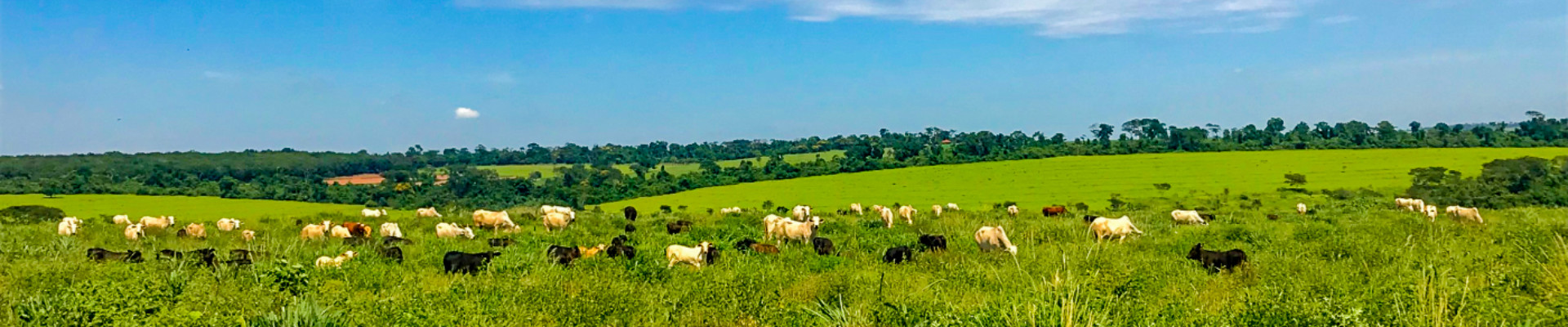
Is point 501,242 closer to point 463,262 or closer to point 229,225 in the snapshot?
point 463,262

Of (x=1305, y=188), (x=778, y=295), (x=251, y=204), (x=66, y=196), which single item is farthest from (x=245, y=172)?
(x=778, y=295)

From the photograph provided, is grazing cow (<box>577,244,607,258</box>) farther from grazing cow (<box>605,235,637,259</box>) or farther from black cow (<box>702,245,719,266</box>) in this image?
black cow (<box>702,245,719,266</box>)

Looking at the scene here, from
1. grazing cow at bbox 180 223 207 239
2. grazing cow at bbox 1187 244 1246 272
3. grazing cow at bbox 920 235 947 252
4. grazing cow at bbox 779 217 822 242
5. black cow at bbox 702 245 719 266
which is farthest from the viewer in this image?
grazing cow at bbox 180 223 207 239

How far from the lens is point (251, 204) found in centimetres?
7331

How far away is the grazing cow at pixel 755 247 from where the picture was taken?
547 inches

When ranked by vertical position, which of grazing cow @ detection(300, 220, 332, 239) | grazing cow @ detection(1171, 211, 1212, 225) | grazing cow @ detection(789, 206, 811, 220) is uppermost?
grazing cow @ detection(300, 220, 332, 239)

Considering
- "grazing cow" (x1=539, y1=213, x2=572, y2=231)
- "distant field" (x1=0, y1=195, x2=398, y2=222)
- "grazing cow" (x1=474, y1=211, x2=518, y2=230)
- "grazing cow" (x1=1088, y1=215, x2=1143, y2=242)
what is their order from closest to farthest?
"grazing cow" (x1=1088, y1=215, x2=1143, y2=242), "grazing cow" (x1=539, y1=213, x2=572, y2=231), "grazing cow" (x1=474, y1=211, x2=518, y2=230), "distant field" (x1=0, y1=195, x2=398, y2=222)

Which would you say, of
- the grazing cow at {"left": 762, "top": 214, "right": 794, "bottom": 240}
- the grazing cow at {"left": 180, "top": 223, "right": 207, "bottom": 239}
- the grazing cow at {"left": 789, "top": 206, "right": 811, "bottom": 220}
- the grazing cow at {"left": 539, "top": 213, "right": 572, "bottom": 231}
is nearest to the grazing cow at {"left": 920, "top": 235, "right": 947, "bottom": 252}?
the grazing cow at {"left": 762, "top": 214, "right": 794, "bottom": 240}

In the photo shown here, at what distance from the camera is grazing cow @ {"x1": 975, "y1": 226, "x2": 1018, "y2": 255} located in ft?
45.5

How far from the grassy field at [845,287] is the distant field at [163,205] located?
53.5 meters

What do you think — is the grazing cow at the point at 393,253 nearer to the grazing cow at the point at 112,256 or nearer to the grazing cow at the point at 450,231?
the grazing cow at the point at 112,256

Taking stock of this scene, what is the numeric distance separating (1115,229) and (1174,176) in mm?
65465

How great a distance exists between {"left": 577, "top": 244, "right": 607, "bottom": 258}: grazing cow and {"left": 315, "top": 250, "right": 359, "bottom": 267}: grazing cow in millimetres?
3082

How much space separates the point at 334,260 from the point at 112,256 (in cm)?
351
